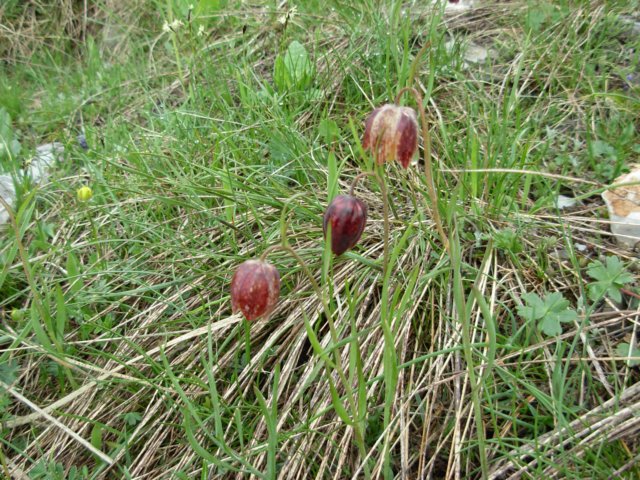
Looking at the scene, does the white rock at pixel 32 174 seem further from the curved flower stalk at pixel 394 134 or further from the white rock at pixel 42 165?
the curved flower stalk at pixel 394 134

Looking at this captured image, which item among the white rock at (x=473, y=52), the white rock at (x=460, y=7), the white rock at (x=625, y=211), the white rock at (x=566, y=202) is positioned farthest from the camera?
the white rock at (x=460, y=7)

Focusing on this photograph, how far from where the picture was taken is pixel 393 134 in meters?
1.00

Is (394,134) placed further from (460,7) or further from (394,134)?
(460,7)

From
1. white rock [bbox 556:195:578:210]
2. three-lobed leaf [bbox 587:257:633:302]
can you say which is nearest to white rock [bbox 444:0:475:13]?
white rock [bbox 556:195:578:210]

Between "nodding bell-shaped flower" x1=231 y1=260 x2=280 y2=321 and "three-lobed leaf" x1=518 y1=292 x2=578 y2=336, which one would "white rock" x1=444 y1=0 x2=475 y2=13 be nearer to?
"three-lobed leaf" x1=518 y1=292 x2=578 y2=336

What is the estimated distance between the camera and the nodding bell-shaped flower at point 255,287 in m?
1.03

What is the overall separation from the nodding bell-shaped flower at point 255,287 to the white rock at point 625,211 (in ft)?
3.07

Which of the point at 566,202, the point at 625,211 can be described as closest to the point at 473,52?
the point at 566,202

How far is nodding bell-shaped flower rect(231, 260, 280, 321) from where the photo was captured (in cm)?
103

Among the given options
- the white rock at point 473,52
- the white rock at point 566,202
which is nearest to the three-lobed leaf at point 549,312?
the white rock at point 566,202

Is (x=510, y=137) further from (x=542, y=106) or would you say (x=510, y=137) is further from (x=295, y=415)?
(x=295, y=415)

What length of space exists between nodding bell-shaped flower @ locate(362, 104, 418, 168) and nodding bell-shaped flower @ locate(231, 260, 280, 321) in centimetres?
26

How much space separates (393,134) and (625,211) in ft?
2.79

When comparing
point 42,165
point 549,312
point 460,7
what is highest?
point 460,7
